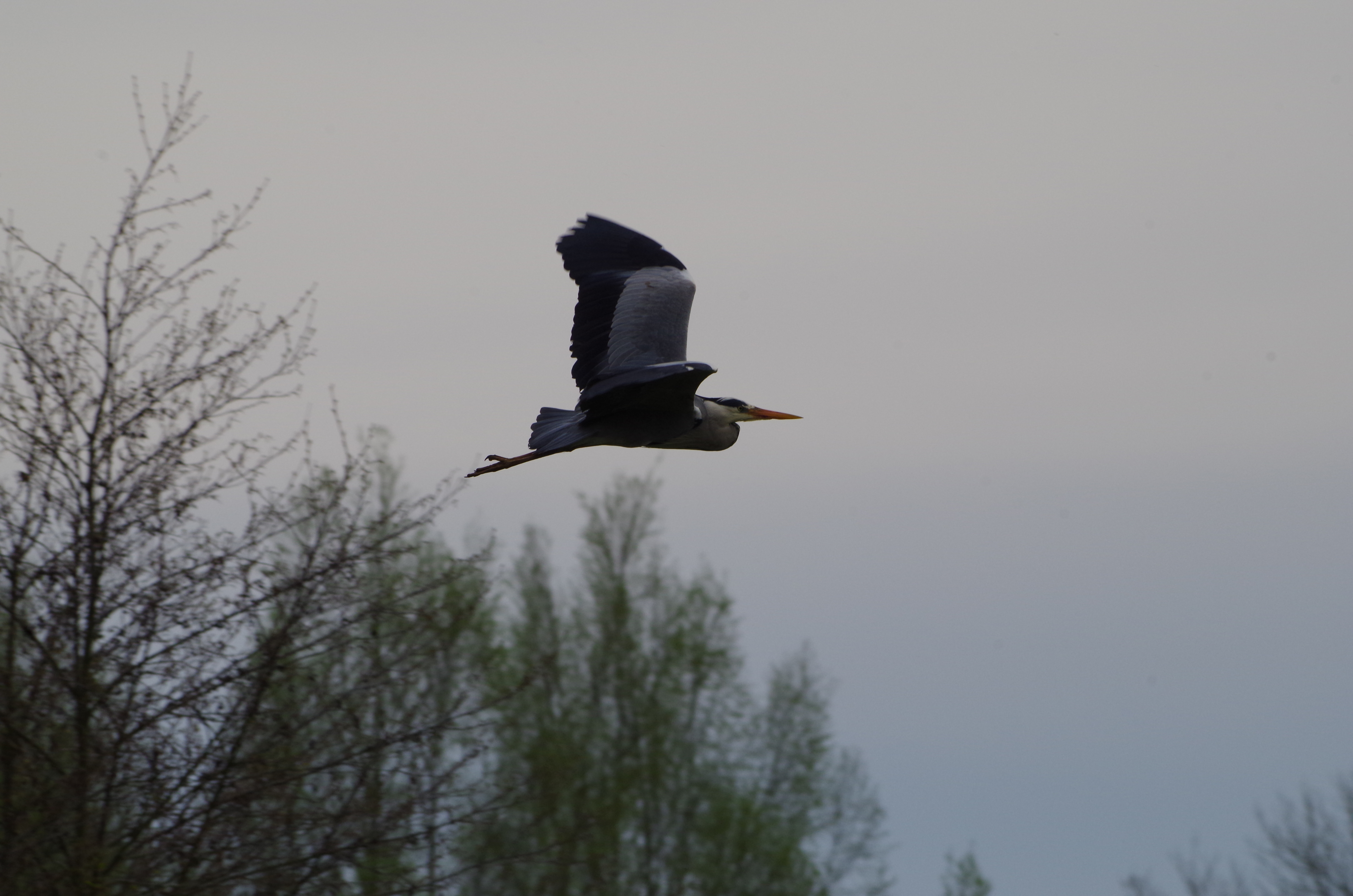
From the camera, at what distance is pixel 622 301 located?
890 centimetres

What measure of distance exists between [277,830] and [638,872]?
43.4ft

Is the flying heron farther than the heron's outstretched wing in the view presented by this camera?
No

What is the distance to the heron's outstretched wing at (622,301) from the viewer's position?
8.52m

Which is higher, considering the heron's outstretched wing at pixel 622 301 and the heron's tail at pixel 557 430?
the heron's outstretched wing at pixel 622 301

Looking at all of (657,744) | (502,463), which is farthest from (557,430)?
(657,744)

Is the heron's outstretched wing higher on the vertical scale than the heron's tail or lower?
higher

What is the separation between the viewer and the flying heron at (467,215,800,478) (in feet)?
23.7

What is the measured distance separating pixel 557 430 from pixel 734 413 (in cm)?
150

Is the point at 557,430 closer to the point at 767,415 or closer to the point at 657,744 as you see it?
the point at 767,415

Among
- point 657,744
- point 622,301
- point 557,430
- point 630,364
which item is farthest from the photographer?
point 657,744

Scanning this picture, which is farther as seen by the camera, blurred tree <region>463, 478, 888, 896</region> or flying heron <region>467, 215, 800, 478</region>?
blurred tree <region>463, 478, 888, 896</region>

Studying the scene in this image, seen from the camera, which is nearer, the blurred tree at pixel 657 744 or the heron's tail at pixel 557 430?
the heron's tail at pixel 557 430

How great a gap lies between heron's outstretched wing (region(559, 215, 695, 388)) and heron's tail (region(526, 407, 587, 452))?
0.29 m

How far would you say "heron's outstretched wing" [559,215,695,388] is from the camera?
28.0 ft
